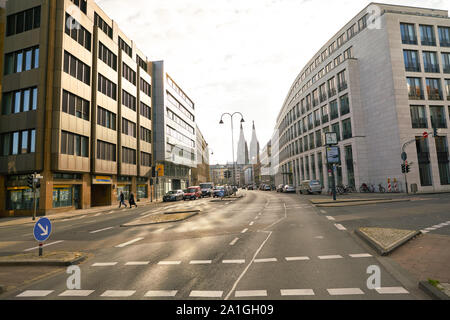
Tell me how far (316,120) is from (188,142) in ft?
101

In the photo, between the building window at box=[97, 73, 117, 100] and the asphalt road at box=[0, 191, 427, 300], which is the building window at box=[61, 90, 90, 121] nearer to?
the building window at box=[97, 73, 117, 100]

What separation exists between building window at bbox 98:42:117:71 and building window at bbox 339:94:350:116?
34.2 meters

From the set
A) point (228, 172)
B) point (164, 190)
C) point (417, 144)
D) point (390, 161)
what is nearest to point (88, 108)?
point (228, 172)

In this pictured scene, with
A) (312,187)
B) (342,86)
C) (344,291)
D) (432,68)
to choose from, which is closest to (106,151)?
(312,187)

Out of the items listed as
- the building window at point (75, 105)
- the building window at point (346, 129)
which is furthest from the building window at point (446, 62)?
the building window at point (75, 105)

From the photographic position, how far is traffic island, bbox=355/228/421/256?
6815mm

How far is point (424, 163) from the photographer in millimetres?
34781

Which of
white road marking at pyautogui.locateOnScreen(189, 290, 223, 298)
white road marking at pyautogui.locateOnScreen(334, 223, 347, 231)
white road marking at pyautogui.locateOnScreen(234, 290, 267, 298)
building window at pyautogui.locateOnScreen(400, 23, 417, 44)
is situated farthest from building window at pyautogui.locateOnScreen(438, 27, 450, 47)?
white road marking at pyautogui.locateOnScreen(189, 290, 223, 298)

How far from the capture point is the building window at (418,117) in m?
35.4

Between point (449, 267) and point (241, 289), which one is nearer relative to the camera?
point (241, 289)

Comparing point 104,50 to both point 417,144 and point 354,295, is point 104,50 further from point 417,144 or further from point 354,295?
point 417,144

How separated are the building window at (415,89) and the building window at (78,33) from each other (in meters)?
39.5
